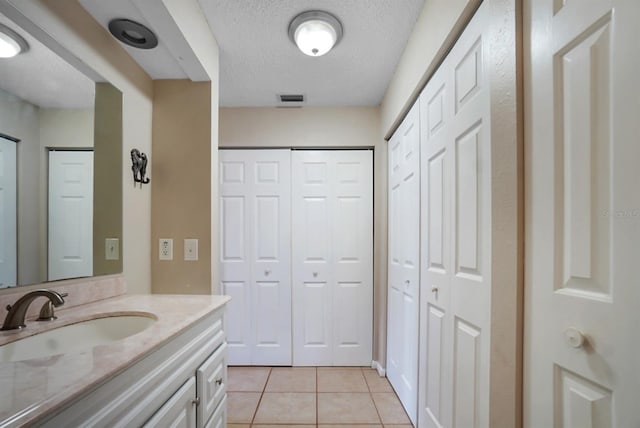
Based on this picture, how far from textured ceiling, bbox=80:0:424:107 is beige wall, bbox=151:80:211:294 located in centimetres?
15

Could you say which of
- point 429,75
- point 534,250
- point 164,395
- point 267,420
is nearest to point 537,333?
point 534,250

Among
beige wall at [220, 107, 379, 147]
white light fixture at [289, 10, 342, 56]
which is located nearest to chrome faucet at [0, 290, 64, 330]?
white light fixture at [289, 10, 342, 56]

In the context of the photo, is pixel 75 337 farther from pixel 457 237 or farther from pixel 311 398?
pixel 311 398

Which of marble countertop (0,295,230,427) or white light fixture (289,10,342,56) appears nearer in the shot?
marble countertop (0,295,230,427)

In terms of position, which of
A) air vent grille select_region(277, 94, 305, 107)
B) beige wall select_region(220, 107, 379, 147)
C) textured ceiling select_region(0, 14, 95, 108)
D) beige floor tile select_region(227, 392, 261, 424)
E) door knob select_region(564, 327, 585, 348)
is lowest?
beige floor tile select_region(227, 392, 261, 424)

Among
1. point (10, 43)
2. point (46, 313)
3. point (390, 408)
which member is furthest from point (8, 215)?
point (390, 408)

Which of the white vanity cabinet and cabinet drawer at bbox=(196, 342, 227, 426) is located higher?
the white vanity cabinet

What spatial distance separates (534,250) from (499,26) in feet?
2.32

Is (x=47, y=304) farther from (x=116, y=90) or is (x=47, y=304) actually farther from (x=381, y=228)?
(x=381, y=228)

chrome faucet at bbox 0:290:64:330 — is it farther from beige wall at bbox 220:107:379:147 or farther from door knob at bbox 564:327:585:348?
beige wall at bbox 220:107:379:147

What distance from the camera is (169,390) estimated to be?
2.97 feet

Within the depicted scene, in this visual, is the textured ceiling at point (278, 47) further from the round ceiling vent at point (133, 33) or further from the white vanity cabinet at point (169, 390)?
the white vanity cabinet at point (169, 390)

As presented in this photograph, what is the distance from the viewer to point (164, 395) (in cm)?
88

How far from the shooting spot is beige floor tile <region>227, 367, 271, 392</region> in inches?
89.9
